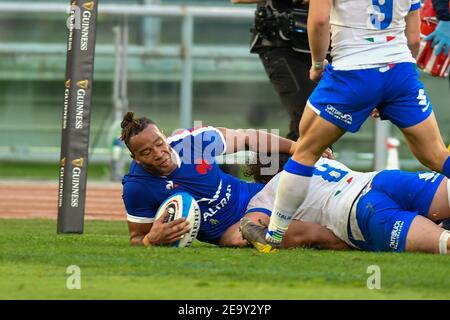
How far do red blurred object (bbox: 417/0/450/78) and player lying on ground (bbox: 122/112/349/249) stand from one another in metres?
3.53

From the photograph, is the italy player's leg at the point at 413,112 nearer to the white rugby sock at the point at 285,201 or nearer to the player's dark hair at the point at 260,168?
the white rugby sock at the point at 285,201

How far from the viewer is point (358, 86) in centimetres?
708

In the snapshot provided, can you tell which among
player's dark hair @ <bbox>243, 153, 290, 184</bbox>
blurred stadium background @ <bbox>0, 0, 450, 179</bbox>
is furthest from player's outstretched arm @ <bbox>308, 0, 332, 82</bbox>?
blurred stadium background @ <bbox>0, 0, 450, 179</bbox>

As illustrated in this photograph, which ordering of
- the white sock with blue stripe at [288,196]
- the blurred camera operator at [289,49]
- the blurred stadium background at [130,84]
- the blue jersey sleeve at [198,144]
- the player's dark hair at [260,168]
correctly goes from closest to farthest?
the white sock with blue stripe at [288,196] → the blue jersey sleeve at [198,144] → the player's dark hair at [260,168] → the blurred camera operator at [289,49] → the blurred stadium background at [130,84]

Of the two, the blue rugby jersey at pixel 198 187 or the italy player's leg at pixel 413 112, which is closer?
the italy player's leg at pixel 413 112

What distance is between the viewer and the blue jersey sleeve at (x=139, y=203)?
7.83 metres

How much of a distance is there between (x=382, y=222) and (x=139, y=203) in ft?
5.25

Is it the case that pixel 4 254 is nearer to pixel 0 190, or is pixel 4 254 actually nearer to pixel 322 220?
pixel 322 220

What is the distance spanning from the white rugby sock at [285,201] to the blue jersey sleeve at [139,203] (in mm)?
855

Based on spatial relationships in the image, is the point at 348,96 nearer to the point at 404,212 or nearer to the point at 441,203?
the point at 404,212

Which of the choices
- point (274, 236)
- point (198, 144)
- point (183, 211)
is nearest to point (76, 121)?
point (198, 144)

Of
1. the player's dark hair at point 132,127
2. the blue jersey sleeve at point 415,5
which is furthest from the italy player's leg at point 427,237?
the player's dark hair at point 132,127
